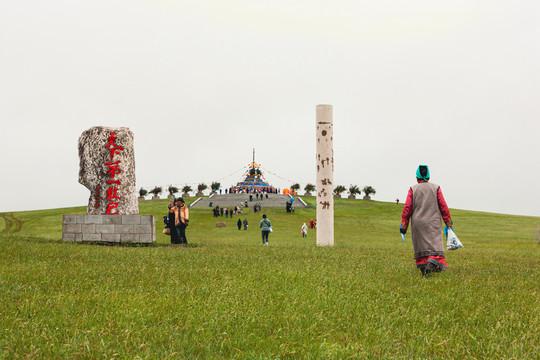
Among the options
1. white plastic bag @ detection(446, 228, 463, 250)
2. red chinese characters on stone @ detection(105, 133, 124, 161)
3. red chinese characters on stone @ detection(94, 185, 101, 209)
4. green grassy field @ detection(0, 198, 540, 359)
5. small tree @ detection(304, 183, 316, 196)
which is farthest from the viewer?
small tree @ detection(304, 183, 316, 196)

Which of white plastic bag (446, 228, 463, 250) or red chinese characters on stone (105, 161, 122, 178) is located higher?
red chinese characters on stone (105, 161, 122, 178)

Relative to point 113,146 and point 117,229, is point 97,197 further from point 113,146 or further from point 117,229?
point 113,146

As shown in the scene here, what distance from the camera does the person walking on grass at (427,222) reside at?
9180 mm

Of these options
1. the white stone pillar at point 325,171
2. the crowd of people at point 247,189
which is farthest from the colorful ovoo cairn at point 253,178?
the white stone pillar at point 325,171

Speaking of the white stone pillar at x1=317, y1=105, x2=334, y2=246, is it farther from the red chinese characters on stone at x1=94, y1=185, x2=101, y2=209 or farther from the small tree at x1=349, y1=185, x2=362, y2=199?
the small tree at x1=349, y1=185, x2=362, y2=199

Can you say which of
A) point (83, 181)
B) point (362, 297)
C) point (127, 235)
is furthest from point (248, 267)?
point (83, 181)

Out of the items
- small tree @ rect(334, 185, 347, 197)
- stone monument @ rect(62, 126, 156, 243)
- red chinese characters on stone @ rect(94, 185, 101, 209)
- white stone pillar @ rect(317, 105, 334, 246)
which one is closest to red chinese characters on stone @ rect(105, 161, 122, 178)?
stone monument @ rect(62, 126, 156, 243)

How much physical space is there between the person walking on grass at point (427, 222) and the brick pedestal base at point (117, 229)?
11956mm

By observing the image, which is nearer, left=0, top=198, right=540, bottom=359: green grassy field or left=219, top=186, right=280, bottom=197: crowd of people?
left=0, top=198, right=540, bottom=359: green grassy field

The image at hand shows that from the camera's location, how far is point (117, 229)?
18547 mm

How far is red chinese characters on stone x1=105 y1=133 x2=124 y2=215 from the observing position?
18.6 m

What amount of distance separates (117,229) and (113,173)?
2345 mm

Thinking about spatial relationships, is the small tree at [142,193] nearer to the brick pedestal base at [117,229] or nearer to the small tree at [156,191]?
the small tree at [156,191]

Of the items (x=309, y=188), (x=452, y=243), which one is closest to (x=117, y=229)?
(x=452, y=243)
